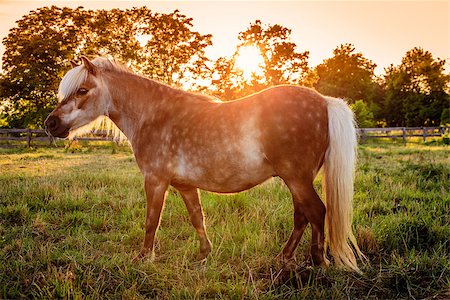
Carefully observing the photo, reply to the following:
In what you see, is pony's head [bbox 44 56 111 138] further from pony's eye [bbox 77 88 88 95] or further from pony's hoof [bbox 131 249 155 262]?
pony's hoof [bbox 131 249 155 262]

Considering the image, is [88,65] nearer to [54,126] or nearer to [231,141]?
[54,126]

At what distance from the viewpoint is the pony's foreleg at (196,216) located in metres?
4.46

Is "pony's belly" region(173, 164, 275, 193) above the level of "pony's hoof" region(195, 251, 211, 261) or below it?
above

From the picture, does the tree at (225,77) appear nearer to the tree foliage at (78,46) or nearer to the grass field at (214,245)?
the tree foliage at (78,46)

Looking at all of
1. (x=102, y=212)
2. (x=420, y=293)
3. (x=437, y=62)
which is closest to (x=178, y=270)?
(x=420, y=293)

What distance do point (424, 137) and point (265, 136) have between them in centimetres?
2560

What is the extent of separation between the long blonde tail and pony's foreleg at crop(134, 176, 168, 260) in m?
1.81

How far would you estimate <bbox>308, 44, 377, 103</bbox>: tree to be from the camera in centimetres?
5456

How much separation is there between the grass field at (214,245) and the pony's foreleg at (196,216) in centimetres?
12

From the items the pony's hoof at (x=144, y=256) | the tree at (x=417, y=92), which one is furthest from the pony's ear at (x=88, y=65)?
the tree at (x=417, y=92)

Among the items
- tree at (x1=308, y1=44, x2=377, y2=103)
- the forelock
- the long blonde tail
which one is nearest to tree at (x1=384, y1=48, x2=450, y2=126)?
tree at (x1=308, y1=44, x2=377, y2=103)

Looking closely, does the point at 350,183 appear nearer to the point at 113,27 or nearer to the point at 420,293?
the point at 420,293

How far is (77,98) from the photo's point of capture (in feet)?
14.6

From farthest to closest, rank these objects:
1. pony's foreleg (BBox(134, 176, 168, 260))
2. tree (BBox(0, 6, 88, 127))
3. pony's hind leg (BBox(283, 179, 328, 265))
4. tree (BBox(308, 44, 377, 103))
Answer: tree (BBox(308, 44, 377, 103)) < tree (BBox(0, 6, 88, 127)) < pony's foreleg (BBox(134, 176, 168, 260)) < pony's hind leg (BBox(283, 179, 328, 265))
